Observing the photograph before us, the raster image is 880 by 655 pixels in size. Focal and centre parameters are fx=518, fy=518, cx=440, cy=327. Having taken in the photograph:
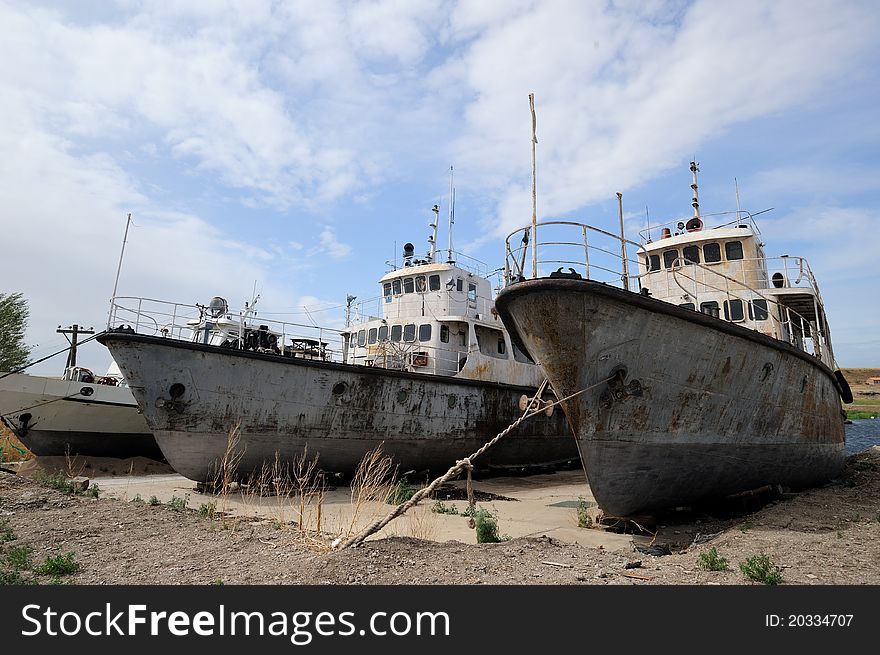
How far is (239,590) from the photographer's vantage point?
3762 mm

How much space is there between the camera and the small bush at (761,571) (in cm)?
436

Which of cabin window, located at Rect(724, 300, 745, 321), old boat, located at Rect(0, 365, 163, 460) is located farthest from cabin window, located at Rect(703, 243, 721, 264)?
old boat, located at Rect(0, 365, 163, 460)

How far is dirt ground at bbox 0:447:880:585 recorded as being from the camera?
452 cm

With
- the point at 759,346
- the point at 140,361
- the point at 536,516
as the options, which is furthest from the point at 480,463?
the point at 140,361

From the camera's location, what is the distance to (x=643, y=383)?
7.70 m

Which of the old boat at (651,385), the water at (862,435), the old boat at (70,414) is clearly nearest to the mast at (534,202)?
the old boat at (651,385)

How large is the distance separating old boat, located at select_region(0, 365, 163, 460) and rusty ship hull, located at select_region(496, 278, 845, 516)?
38.2 ft

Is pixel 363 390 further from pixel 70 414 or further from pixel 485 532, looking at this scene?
pixel 70 414

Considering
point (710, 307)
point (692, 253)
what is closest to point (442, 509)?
point (710, 307)

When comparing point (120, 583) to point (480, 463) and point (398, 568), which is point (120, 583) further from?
point (480, 463)

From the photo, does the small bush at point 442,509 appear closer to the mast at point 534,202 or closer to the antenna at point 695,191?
the mast at point 534,202

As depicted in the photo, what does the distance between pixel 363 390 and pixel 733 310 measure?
851 centimetres

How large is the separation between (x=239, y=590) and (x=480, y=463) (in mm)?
11024

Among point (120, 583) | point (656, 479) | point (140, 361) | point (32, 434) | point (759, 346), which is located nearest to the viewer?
point (120, 583)
